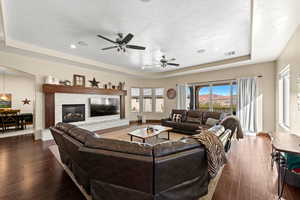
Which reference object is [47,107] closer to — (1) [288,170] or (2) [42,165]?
(2) [42,165]

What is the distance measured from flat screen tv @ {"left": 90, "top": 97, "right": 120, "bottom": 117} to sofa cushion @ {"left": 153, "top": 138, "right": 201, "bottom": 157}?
5.34 metres

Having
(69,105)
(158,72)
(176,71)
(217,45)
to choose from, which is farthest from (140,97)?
(217,45)

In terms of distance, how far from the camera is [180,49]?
4277 millimetres

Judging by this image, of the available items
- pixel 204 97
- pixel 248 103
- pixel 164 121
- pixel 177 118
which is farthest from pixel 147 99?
pixel 248 103

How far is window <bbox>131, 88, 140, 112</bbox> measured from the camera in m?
8.37

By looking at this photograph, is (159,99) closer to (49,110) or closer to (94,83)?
(94,83)

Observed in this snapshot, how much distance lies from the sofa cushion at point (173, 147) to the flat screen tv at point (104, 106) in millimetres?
5342

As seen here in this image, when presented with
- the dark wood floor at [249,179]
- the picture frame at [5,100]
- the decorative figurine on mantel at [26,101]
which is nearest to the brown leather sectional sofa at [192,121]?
the dark wood floor at [249,179]

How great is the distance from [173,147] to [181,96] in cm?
621

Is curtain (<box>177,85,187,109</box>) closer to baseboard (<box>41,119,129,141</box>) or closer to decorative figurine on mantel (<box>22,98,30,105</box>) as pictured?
baseboard (<box>41,119,129,141</box>)

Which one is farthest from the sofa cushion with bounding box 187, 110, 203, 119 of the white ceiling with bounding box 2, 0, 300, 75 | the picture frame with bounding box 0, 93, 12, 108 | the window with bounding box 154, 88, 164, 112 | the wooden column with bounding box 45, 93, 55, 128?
the picture frame with bounding box 0, 93, 12, 108

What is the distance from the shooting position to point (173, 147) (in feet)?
5.02

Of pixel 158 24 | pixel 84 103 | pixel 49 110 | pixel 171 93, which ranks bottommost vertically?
pixel 49 110

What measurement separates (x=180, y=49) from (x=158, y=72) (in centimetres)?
354
